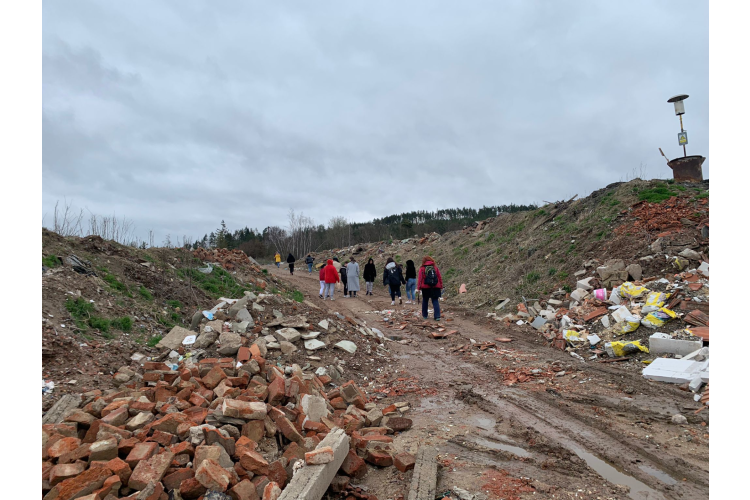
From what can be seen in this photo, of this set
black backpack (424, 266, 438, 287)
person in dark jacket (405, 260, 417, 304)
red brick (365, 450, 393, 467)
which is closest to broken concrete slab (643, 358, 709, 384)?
red brick (365, 450, 393, 467)

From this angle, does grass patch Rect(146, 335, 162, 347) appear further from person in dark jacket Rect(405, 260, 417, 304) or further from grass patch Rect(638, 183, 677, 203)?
grass patch Rect(638, 183, 677, 203)

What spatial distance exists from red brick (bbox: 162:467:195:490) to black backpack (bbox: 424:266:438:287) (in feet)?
26.4

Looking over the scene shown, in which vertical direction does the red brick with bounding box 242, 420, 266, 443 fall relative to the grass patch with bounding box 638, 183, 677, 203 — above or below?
below

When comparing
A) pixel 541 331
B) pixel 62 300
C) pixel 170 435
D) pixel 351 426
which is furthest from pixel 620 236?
pixel 62 300

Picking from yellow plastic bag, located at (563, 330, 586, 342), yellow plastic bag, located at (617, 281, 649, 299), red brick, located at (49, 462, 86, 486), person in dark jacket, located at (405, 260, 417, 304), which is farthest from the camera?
person in dark jacket, located at (405, 260, 417, 304)

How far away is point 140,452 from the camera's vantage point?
10.0 feet

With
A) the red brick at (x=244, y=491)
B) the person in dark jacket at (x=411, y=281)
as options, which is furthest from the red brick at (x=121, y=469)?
the person in dark jacket at (x=411, y=281)

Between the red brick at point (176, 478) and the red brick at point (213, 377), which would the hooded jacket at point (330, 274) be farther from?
the red brick at point (176, 478)

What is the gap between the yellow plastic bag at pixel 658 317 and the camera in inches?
278

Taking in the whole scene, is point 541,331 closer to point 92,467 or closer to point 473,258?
point 92,467

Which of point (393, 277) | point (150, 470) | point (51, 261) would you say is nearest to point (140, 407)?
point (150, 470)

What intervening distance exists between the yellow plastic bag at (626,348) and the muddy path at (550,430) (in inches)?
14.6

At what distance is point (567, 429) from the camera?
4.10 meters

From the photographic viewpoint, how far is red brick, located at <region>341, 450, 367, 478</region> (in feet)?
10.9
